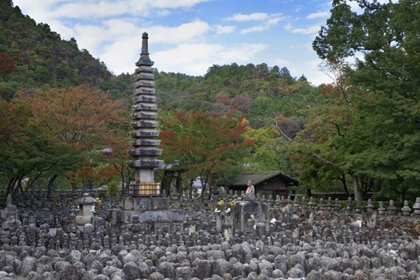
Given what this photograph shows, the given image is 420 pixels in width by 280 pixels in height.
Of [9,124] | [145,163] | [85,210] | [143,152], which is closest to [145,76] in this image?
[143,152]

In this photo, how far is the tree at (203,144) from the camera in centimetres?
3634

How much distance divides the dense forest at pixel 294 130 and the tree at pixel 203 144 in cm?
7

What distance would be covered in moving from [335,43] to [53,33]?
4585 centimetres

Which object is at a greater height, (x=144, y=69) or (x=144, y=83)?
(x=144, y=69)

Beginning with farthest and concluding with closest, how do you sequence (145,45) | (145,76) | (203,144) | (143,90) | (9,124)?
(203,144)
(145,45)
(145,76)
(143,90)
(9,124)

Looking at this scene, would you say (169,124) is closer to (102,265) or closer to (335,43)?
(335,43)

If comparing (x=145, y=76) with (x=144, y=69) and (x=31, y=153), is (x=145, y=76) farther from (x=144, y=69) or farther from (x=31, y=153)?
(x=31, y=153)

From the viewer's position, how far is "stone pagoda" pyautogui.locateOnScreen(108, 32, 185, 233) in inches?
817

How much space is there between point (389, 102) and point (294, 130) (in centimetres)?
2979

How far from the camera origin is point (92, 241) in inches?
563

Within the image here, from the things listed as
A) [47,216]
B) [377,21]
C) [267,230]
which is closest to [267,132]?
[377,21]

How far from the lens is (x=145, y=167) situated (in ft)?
74.0

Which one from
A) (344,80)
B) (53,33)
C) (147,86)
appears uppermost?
(53,33)

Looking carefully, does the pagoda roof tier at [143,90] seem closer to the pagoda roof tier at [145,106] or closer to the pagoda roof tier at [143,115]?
the pagoda roof tier at [145,106]
